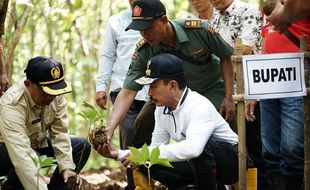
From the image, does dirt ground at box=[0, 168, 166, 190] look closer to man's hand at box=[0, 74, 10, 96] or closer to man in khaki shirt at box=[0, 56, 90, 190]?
man in khaki shirt at box=[0, 56, 90, 190]

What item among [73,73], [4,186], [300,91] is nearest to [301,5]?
[300,91]

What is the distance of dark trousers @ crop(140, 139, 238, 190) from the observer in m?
4.32

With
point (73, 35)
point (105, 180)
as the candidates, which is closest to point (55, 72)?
point (105, 180)

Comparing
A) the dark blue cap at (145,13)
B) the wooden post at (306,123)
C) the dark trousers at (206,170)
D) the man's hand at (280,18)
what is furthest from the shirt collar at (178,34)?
the man's hand at (280,18)

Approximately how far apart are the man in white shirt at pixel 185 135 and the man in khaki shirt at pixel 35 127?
63 cm

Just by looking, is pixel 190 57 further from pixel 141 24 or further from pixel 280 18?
pixel 280 18

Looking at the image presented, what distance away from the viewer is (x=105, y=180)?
743 cm

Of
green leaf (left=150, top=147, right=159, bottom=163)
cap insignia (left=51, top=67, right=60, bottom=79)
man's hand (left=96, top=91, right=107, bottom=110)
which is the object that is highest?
cap insignia (left=51, top=67, right=60, bottom=79)

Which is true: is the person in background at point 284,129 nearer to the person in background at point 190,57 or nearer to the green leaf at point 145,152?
the person in background at point 190,57

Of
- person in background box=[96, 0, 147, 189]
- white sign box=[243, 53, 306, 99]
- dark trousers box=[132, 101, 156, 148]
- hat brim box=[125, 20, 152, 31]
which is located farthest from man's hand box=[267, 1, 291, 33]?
person in background box=[96, 0, 147, 189]

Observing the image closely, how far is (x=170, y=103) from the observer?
179 inches

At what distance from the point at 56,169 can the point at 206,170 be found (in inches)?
57.7

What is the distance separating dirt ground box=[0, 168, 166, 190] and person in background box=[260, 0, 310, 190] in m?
1.61

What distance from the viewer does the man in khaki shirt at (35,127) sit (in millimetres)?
4652
